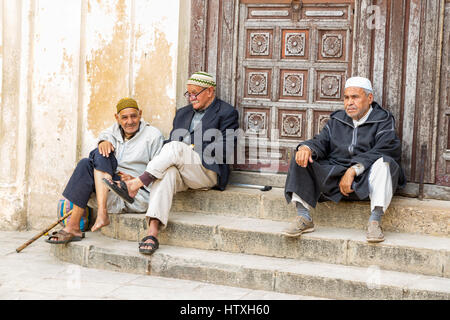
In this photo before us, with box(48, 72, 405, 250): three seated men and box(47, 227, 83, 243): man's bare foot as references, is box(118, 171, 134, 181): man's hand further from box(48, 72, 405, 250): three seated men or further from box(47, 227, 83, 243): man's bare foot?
box(47, 227, 83, 243): man's bare foot

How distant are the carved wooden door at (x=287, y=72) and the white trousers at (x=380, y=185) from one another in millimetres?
1146

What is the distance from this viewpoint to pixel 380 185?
5.06 m

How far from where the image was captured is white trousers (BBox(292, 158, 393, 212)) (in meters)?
5.03

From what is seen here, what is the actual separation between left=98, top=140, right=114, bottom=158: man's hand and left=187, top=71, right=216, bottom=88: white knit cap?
37.5 inches

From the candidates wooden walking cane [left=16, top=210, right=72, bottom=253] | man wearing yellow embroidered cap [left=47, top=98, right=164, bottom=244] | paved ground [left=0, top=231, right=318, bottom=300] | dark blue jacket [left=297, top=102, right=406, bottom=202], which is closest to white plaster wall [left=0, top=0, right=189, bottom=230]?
man wearing yellow embroidered cap [left=47, top=98, right=164, bottom=244]

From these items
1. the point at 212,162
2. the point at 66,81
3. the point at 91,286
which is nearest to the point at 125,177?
the point at 212,162

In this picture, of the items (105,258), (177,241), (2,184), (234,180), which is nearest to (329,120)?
(234,180)

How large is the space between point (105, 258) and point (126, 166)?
0.99 metres

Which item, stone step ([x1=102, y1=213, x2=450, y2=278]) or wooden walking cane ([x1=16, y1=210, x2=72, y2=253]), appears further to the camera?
wooden walking cane ([x1=16, y1=210, x2=72, y2=253])

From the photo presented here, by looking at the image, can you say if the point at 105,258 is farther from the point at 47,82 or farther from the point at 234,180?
the point at 47,82

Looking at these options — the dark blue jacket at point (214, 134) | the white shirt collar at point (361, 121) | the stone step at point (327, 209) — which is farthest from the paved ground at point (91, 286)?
the white shirt collar at point (361, 121)

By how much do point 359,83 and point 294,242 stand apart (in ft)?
4.71

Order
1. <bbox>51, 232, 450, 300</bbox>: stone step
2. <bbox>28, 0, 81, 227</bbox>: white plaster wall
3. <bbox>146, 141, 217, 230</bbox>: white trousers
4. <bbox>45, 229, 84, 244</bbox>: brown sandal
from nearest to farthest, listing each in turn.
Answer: <bbox>51, 232, 450, 300</bbox>: stone step < <bbox>146, 141, 217, 230</bbox>: white trousers < <bbox>45, 229, 84, 244</bbox>: brown sandal < <bbox>28, 0, 81, 227</bbox>: white plaster wall

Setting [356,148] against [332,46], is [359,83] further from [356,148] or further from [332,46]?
[332,46]
